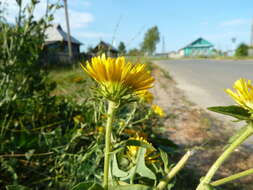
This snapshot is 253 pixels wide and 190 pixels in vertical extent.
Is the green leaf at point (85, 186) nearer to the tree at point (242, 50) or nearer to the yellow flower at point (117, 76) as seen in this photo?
the yellow flower at point (117, 76)

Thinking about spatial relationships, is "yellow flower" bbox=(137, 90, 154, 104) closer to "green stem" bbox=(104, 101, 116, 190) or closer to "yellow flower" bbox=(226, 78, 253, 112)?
"green stem" bbox=(104, 101, 116, 190)

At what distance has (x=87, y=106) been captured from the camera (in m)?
1.42

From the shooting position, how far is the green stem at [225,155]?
34 centimetres

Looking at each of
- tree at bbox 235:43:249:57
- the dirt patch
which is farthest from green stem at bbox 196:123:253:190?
tree at bbox 235:43:249:57

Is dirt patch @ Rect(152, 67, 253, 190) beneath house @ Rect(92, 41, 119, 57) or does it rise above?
beneath

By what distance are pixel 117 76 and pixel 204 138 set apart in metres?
2.02

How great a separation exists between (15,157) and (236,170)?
5.15ft

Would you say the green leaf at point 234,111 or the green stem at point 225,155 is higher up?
the green leaf at point 234,111

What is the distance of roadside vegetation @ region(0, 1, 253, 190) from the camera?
16.0 inches

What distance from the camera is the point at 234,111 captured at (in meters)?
0.37

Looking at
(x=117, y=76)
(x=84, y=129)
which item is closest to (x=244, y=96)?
(x=117, y=76)

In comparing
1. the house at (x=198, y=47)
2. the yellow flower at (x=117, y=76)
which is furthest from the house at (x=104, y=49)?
the house at (x=198, y=47)

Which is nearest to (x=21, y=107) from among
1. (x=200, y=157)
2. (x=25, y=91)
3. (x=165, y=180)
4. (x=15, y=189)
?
(x=25, y=91)

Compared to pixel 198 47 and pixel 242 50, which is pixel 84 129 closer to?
pixel 242 50
